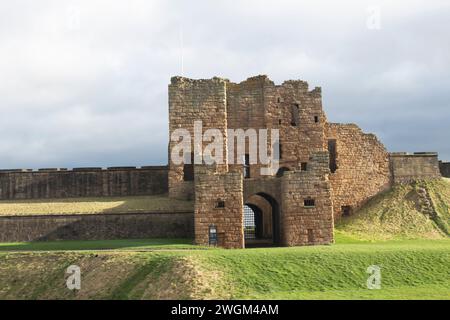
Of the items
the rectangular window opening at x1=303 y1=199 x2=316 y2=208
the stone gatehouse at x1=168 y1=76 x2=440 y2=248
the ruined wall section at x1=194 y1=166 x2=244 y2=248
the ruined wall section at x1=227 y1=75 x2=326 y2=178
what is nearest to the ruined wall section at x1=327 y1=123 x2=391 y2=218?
the stone gatehouse at x1=168 y1=76 x2=440 y2=248

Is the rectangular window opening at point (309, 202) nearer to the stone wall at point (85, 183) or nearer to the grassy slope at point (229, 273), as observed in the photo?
the grassy slope at point (229, 273)

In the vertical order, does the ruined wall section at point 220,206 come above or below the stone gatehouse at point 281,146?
below

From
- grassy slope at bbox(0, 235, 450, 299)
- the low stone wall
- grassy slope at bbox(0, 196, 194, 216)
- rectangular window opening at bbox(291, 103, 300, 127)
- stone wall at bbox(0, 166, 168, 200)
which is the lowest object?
grassy slope at bbox(0, 235, 450, 299)

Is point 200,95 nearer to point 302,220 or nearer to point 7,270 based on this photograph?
point 302,220

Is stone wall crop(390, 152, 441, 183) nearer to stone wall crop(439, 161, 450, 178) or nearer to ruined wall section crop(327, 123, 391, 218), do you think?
ruined wall section crop(327, 123, 391, 218)

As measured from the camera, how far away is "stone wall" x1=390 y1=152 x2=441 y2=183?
1624 inches

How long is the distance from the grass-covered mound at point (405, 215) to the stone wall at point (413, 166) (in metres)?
0.59

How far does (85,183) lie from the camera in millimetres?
42250

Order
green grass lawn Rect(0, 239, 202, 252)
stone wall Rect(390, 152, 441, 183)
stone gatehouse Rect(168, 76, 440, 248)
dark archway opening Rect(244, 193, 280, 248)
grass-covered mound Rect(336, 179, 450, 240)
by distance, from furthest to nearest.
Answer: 1. stone wall Rect(390, 152, 441, 183)
2. stone gatehouse Rect(168, 76, 440, 248)
3. grass-covered mound Rect(336, 179, 450, 240)
4. dark archway opening Rect(244, 193, 280, 248)
5. green grass lawn Rect(0, 239, 202, 252)

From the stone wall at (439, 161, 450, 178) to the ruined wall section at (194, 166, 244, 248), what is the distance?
70.5ft

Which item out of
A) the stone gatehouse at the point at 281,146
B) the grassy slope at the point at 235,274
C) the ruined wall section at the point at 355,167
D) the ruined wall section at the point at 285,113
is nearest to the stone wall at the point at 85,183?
the stone gatehouse at the point at 281,146

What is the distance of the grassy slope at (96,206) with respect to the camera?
35.5 meters
